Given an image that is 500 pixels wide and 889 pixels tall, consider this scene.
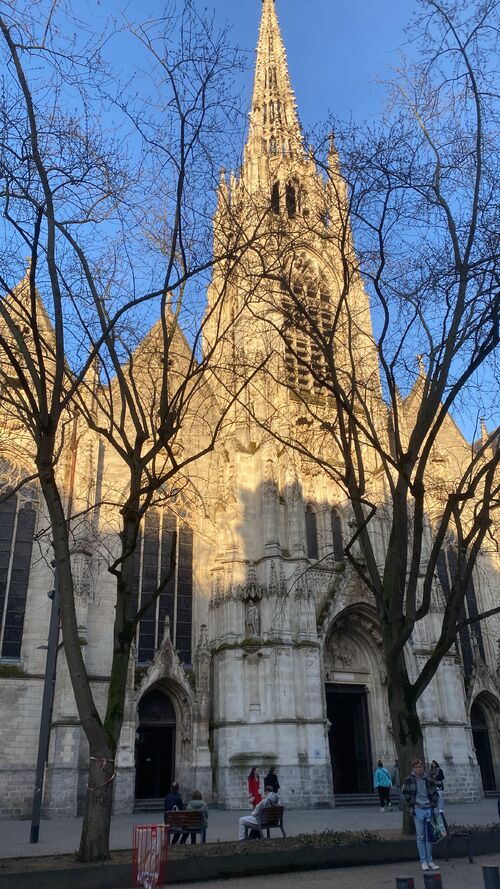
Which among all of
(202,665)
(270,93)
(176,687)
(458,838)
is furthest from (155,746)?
(270,93)

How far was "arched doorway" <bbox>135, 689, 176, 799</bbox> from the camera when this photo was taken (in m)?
21.8

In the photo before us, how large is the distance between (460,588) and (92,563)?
46.0 feet

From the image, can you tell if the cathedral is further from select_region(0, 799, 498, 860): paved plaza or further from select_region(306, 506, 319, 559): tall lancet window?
select_region(0, 799, 498, 860): paved plaza

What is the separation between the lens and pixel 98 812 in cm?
858

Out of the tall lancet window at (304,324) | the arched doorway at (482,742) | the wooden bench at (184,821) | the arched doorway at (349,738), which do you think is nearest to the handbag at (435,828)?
the wooden bench at (184,821)

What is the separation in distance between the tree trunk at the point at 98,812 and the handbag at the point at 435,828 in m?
4.08

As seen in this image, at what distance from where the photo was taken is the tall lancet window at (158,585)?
23.0 m

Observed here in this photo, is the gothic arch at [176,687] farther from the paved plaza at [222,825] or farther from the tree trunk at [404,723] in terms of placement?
the tree trunk at [404,723]

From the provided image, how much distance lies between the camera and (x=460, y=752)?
2272cm

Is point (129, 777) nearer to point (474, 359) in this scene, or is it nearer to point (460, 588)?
point (460, 588)

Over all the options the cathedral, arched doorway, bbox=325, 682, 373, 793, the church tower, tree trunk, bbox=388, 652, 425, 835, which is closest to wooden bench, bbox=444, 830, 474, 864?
tree trunk, bbox=388, 652, 425, 835

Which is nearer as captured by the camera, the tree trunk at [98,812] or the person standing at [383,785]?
the tree trunk at [98,812]

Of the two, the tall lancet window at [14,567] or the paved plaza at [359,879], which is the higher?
the tall lancet window at [14,567]

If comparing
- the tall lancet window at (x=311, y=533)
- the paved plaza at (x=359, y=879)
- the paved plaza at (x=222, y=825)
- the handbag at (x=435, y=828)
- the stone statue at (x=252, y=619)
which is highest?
the tall lancet window at (x=311, y=533)
